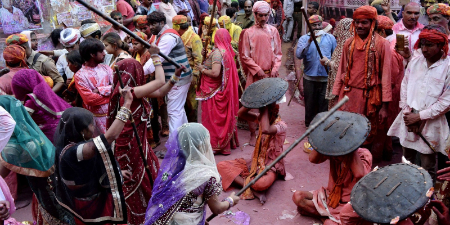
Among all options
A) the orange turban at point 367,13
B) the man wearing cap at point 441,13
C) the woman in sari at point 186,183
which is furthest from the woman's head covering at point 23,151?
the man wearing cap at point 441,13

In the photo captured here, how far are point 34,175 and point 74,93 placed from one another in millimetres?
2355

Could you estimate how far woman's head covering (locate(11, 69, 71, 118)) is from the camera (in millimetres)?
4422

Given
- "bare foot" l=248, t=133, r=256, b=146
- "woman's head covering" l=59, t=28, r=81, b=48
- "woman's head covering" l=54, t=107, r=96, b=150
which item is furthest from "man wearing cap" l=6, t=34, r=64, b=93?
"bare foot" l=248, t=133, r=256, b=146

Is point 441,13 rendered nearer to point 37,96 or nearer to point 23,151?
point 37,96

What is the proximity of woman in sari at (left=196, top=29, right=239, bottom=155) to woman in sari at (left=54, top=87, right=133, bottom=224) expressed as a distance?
10.2 feet

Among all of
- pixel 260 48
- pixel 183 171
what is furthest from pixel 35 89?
pixel 260 48

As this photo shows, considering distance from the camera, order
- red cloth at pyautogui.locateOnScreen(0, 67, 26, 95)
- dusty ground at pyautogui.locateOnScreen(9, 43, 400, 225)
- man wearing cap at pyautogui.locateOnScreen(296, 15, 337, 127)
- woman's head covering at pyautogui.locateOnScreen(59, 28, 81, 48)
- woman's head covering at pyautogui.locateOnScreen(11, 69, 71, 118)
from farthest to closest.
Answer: man wearing cap at pyautogui.locateOnScreen(296, 15, 337, 127) < woman's head covering at pyautogui.locateOnScreen(59, 28, 81, 48) < red cloth at pyautogui.locateOnScreen(0, 67, 26, 95) < dusty ground at pyautogui.locateOnScreen(9, 43, 400, 225) < woman's head covering at pyautogui.locateOnScreen(11, 69, 71, 118)

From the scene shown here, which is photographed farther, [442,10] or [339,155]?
[442,10]

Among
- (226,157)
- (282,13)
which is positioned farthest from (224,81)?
(282,13)

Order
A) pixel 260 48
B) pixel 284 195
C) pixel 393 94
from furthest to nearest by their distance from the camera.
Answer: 1. pixel 260 48
2. pixel 393 94
3. pixel 284 195

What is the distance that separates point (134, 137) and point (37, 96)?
4.10 feet

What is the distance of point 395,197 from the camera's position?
294 cm

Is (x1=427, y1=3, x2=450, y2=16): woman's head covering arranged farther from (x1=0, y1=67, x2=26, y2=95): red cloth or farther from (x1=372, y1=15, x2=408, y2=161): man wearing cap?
(x1=0, y1=67, x2=26, y2=95): red cloth

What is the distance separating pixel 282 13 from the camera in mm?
13930
